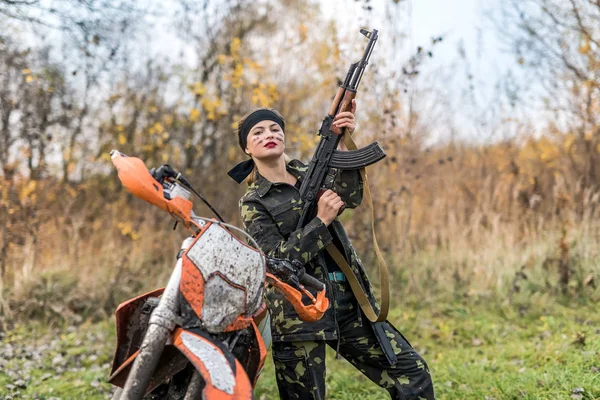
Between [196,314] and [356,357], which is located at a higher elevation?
[196,314]

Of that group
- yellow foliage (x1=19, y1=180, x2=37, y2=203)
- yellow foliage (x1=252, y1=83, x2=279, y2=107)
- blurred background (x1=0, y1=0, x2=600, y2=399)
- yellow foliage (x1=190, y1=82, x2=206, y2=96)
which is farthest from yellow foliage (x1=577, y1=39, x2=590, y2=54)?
yellow foliage (x1=19, y1=180, x2=37, y2=203)

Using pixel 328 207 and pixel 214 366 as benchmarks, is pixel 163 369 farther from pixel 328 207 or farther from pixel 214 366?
pixel 328 207

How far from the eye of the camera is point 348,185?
305cm

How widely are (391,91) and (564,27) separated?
2.70m

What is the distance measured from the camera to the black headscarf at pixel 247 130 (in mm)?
3059

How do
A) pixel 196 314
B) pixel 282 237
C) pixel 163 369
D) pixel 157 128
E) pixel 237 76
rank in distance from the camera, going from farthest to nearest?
pixel 157 128
pixel 237 76
pixel 282 237
pixel 163 369
pixel 196 314

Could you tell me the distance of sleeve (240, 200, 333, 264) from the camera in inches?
107

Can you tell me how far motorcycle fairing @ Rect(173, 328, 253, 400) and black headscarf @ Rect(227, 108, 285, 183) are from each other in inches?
48.0

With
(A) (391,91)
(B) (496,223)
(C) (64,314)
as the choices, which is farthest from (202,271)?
(B) (496,223)

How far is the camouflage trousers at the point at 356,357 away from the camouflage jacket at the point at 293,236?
60 mm

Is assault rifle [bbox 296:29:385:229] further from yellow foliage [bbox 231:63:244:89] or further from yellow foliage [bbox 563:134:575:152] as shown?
yellow foliage [bbox 563:134:575:152]

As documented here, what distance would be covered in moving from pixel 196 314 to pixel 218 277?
142mm

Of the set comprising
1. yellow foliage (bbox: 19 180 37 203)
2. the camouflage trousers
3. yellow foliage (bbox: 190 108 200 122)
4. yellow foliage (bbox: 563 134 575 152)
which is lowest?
the camouflage trousers

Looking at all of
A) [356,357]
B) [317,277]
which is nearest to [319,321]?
[317,277]
